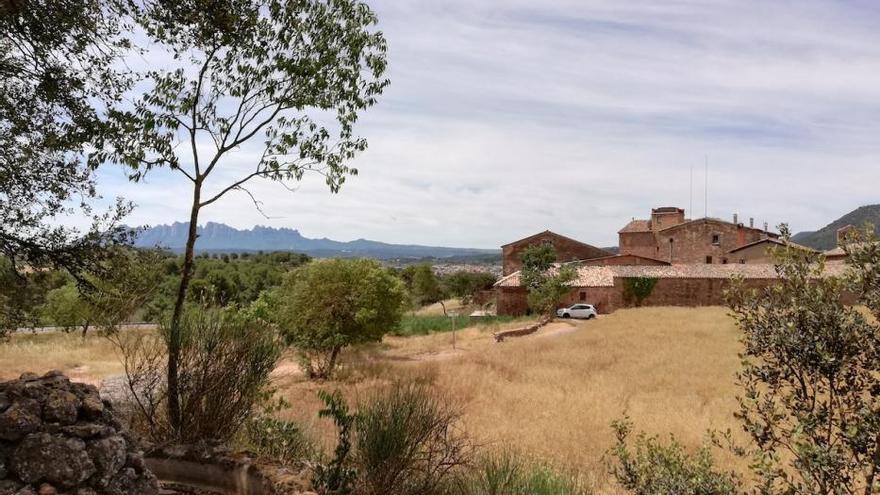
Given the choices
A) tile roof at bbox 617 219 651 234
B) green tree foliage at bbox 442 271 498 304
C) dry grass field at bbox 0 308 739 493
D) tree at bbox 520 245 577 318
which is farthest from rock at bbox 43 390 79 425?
green tree foliage at bbox 442 271 498 304

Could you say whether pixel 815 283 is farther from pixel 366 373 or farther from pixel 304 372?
pixel 304 372

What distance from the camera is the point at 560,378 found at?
18172mm

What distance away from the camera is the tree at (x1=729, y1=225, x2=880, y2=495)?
3.55 m

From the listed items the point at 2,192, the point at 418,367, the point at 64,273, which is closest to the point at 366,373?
the point at 418,367

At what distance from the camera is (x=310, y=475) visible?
5180mm

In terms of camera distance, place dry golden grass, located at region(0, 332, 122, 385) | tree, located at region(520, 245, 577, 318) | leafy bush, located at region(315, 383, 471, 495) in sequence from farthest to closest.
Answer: tree, located at region(520, 245, 577, 318) < dry golden grass, located at region(0, 332, 122, 385) < leafy bush, located at region(315, 383, 471, 495)

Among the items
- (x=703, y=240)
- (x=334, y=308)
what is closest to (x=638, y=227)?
(x=703, y=240)

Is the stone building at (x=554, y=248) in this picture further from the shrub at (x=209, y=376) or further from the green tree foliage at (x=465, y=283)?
the shrub at (x=209, y=376)

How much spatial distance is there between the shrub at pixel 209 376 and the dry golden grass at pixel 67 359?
38.1 ft

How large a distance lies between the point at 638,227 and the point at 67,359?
6089 centimetres

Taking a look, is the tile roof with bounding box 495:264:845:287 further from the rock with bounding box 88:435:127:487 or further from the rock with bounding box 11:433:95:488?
the rock with bounding box 11:433:95:488

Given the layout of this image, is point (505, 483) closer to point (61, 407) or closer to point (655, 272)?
point (61, 407)

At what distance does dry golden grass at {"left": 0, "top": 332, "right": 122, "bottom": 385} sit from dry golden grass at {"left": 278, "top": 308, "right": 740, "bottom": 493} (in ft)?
21.7

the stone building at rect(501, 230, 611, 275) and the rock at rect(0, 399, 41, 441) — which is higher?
the stone building at rect(501, 230, 611, 275)
